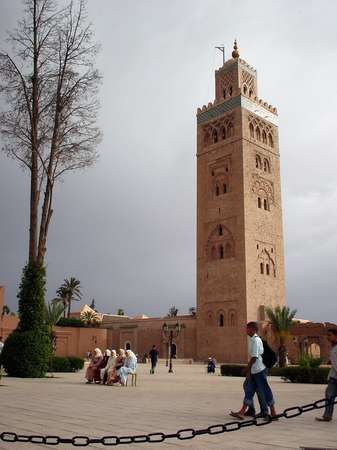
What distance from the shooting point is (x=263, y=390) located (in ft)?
23.1

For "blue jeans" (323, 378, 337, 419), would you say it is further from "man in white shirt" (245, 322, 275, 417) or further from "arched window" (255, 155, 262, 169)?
"arched window" (255, 155, 262, 169)

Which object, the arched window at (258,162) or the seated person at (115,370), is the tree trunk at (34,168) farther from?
the arched window at (258,162)

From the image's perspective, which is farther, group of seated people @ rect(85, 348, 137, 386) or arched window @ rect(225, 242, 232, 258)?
arched window @ rect(225, 242, 232, 258)

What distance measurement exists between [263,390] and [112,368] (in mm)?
9008

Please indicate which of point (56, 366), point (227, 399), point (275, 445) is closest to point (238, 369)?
point (56, 366)

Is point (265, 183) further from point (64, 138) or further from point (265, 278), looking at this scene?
Result: point (64, 138)

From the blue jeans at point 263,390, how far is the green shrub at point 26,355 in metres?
11.5

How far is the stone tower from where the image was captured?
37.4 meters

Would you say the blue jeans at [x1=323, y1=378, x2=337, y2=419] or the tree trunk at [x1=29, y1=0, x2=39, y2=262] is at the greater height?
the tree trunk at [x1=29, y1=0, x2=39, y2=262]

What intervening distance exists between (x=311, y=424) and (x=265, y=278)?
107 ft

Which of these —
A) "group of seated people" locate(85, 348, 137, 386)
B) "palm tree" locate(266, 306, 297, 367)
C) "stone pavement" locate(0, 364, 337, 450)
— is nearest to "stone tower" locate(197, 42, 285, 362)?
"palm tree" locate(266, 306, 297, 367)

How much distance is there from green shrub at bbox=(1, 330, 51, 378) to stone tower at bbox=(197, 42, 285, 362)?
21.2 meters

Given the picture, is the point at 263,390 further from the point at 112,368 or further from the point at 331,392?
the point at 112,368

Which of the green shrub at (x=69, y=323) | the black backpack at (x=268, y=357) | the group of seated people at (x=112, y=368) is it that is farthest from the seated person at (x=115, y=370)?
the green shrub at (x=69, y=323)
